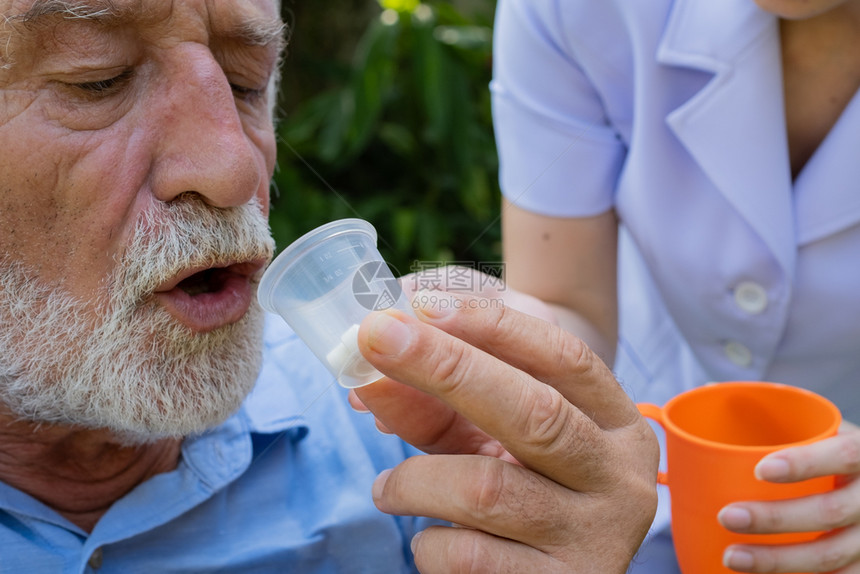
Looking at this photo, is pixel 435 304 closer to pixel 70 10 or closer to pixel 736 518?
pixel 736 518

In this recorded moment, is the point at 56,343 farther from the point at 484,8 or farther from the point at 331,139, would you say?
the point at 484,8

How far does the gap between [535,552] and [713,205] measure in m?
0.82

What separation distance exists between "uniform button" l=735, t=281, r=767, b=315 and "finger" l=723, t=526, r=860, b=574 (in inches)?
20.1

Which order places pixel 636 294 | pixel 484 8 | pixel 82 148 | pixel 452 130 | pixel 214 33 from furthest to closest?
pixel 484 8 → pixel 452 130 → pixel 636 294 → pixel 214 33 → pixel 82 148

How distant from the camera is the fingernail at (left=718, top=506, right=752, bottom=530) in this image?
979 millimetres

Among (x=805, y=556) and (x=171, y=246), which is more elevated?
(x=171, y=246)

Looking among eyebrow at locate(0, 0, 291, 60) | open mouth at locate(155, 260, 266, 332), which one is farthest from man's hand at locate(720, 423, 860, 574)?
eyebrow at locate(0, 0, 291, 60)

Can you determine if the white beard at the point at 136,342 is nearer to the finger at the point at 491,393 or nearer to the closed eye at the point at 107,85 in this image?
the closed eye at the point at 107,85

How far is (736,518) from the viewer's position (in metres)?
0.98

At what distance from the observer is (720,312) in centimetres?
154

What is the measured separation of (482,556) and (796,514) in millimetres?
390

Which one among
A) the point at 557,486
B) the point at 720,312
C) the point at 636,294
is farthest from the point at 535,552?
the point at 636,294

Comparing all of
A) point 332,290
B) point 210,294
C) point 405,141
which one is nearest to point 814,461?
point 332,290

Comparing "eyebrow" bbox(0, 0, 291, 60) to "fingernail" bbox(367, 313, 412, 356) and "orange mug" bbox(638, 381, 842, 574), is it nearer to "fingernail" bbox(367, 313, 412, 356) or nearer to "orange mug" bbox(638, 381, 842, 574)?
"fingernail" bbox(367, 313, 412, 356)
